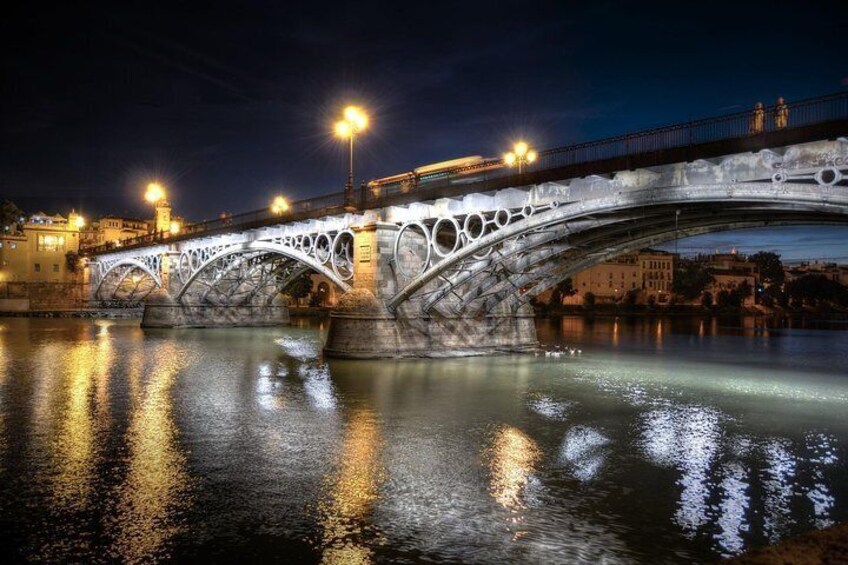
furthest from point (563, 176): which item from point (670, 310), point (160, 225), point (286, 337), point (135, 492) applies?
point (670, 310)

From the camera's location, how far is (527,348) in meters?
33.6

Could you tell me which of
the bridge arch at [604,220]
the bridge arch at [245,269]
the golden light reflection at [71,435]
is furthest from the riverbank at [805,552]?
the bridge arch at [245,269]

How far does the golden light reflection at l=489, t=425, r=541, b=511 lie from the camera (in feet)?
30.9

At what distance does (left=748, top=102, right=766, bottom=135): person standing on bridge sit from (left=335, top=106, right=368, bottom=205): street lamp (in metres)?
16.8

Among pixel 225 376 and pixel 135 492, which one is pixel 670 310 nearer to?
pixel 225 376

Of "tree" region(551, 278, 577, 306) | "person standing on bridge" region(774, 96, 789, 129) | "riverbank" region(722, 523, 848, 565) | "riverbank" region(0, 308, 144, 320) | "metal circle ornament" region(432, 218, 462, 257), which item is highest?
"person standing on bridge" region(774, 96, 789, 129)

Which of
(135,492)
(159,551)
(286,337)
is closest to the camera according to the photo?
(159,551)

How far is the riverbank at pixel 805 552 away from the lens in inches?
192

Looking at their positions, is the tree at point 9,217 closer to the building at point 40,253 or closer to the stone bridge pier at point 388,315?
the building at point 40,253

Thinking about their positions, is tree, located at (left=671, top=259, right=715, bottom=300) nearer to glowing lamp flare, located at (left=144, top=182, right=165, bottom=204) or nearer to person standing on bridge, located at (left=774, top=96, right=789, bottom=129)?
glowing lamp flare, located at (left=144, top=182, right=165, bottom=204)

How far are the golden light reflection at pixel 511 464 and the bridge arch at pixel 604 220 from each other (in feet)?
31.0

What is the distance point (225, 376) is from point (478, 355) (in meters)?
12.4

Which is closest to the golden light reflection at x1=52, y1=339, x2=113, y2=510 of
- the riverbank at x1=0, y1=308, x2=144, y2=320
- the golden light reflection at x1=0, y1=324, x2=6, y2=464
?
the golden light reflection at x1=0, y1=324, x2=6, y2=464

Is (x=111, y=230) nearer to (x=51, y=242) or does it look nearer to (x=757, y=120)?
(x=51, y=242)
